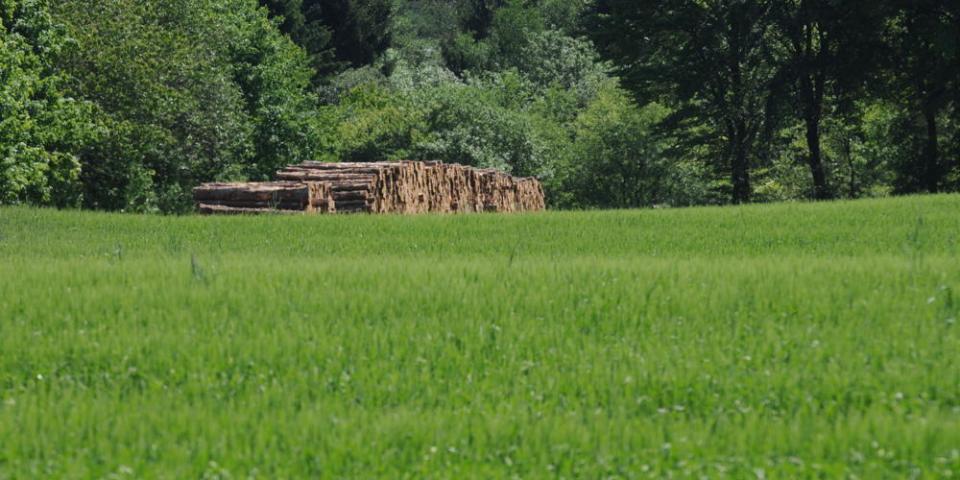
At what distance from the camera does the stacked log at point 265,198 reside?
1096 inches

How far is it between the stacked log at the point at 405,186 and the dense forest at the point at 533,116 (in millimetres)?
7535

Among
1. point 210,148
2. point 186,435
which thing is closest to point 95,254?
point 186,435

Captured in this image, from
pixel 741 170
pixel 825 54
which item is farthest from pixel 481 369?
pixel 741 170

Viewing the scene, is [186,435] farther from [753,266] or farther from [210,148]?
[210,148]

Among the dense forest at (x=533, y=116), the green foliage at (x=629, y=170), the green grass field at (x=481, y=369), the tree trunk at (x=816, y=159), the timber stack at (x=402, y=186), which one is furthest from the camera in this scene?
the green foliage at (x=629, y=170)

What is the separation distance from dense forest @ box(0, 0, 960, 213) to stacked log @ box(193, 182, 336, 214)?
195 inches

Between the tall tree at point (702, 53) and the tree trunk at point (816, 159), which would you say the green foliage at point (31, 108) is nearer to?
the tall tree at point (702, 53)

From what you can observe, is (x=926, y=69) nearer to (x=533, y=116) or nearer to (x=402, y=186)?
(x=402, y=186)

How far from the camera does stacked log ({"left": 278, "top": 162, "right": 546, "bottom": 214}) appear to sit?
2867 centimetres

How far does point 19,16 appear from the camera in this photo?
34.1 m

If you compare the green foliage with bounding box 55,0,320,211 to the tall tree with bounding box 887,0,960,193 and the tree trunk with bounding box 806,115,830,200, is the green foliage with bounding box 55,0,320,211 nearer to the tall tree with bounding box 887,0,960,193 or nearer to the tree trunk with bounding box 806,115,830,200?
the tree trunk with bounding box 806,115,830,200

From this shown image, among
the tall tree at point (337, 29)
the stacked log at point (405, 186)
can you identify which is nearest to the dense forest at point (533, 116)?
the tall tree at point (337, 29)

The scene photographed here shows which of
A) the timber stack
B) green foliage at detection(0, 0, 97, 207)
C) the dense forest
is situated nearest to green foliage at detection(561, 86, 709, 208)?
the dense forest

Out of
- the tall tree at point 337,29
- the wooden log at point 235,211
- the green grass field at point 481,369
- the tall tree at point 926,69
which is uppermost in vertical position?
the tall tree at point 337,29
